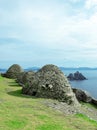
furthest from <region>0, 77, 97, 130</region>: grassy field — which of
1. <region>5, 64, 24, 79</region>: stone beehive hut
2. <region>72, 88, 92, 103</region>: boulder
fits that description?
<region>5, 64, 24, 79</region>: stone beehive hut

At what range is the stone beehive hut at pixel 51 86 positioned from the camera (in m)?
24.3

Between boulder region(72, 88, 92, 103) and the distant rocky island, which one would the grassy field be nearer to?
the distant rocky island

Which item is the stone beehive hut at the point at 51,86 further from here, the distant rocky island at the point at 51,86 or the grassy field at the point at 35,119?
the grassy field at the point at 35,119

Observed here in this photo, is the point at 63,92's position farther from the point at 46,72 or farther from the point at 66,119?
the point at 66,119

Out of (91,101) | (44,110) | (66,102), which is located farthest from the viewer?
(91,101)

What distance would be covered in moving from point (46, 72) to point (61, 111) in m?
8.84

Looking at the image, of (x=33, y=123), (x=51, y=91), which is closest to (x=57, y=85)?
(x=51, y=91)

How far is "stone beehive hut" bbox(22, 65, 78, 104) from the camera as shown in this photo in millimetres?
24328

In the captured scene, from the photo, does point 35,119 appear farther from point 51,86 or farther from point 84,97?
point 84,97

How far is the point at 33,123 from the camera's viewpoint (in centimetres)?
1420

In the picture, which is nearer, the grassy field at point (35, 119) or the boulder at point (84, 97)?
the grassy field at point (35, 119)

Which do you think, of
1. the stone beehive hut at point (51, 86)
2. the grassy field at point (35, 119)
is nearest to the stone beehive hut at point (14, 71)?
the stone beehive hut at point (51, 86)

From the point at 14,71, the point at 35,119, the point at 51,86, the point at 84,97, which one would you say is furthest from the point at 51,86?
the point at 14,71

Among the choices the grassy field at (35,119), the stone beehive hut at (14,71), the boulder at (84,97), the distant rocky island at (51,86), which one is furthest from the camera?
the stone beehive hut at (14,71)
